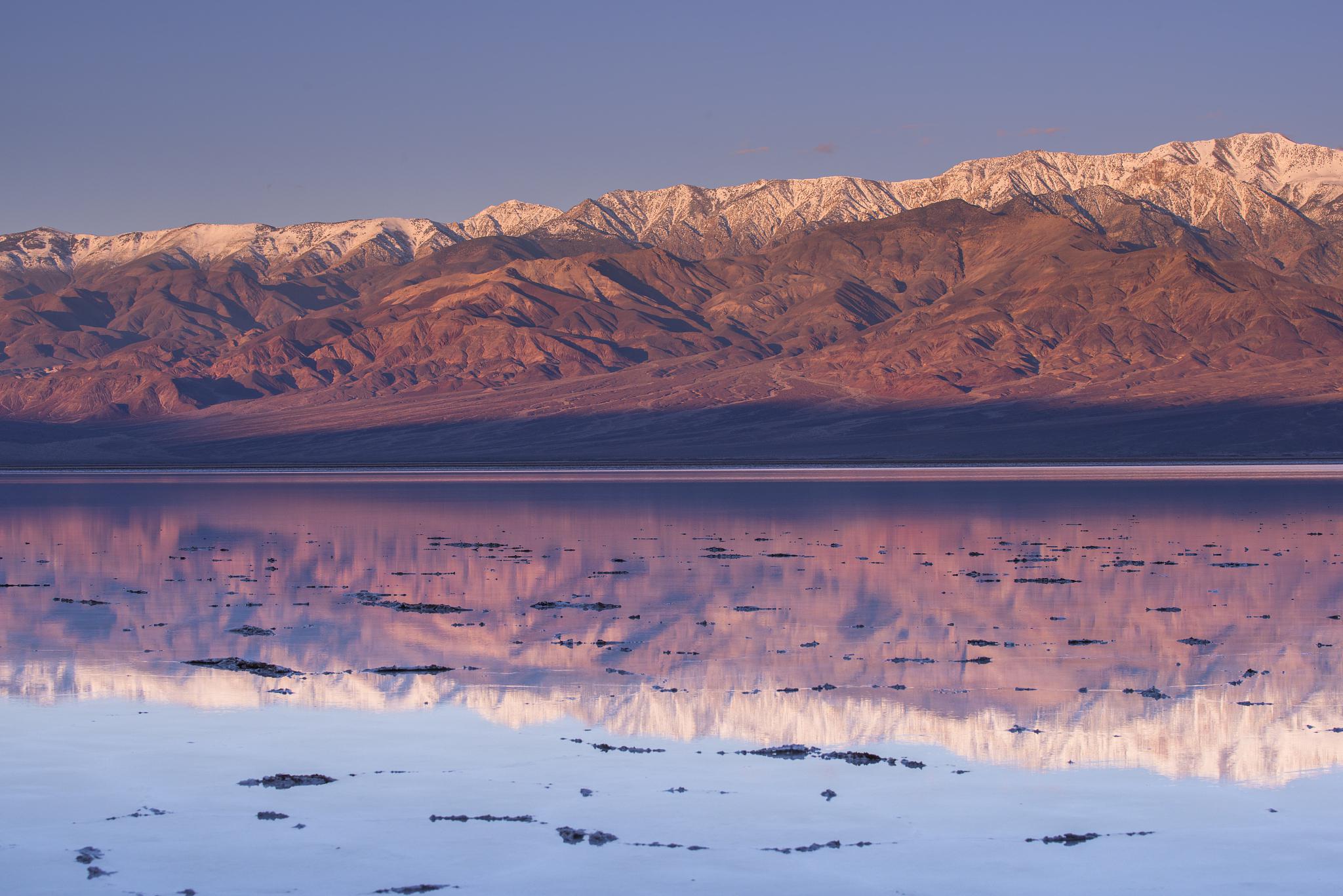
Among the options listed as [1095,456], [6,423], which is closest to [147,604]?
[1095,456]

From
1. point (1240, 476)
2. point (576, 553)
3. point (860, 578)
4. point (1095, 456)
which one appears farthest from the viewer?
point (1095, 456)

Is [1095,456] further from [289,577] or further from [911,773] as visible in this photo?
[911,773]

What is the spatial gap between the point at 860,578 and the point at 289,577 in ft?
39.9

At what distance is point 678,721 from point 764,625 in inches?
290

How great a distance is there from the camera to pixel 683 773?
1417cm

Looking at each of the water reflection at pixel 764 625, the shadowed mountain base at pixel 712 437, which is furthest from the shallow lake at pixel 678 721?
the shadowed mountain base at pixel 712 437

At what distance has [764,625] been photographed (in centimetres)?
2373

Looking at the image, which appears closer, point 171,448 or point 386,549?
point 386,549

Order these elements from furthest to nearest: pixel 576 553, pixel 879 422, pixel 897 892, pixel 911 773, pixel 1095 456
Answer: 1. pixel 879 422
2. pixel 1095 456
3. pixel 576 553
4. pixel 911 773
5. pixel 897 892

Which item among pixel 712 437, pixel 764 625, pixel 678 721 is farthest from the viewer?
pixel 712 437

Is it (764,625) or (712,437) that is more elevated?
(712,437)

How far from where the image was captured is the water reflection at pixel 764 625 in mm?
16500

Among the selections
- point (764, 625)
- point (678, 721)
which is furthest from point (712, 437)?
point (678, 721)

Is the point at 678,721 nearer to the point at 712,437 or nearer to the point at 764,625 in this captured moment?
the point at 764,625
